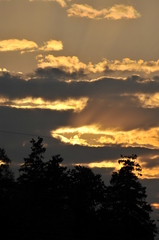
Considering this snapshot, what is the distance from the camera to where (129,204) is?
10588 cm

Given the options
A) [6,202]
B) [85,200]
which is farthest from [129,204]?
[6,202]

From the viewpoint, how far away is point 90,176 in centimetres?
10562

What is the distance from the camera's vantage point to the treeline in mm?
72938

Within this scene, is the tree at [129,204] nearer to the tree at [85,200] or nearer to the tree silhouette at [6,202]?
the tree at [85,200]

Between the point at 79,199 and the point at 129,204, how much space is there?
39.4 feet

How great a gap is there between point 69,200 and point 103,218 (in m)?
6.12

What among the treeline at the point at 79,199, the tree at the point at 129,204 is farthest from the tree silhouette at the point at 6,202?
the tree at the point at 129,204

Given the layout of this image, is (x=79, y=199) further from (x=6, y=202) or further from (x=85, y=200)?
(x=6, y=202)

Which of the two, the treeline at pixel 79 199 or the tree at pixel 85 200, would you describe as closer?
the treeline at pixel 79 199

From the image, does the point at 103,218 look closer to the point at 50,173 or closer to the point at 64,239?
the point at 50,173

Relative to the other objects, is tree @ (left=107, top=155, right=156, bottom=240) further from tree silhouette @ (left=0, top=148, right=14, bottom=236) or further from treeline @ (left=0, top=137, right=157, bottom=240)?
tree silhouette @ (left=0, top=148, right=14, bottom=236)

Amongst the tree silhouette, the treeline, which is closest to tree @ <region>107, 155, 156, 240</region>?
the treeline

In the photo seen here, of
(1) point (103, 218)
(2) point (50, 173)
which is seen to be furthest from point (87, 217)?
(2) point (50, 173)

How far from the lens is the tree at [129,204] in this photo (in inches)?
3981
